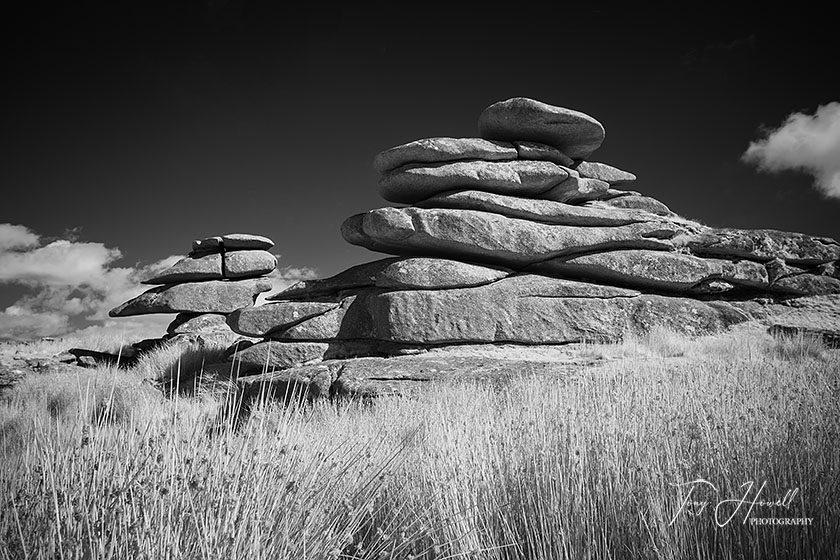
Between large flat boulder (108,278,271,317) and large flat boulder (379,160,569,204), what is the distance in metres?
9.91

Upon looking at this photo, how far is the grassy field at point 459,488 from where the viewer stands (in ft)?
8.70

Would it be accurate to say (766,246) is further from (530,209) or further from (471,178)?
(471,178)

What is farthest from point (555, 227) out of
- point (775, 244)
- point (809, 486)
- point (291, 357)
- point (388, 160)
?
point (809, 486)

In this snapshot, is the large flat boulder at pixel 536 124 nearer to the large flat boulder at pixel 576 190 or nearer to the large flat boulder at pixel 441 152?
the large flat boulder at pixel 441 152

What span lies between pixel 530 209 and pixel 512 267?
203 centimetres

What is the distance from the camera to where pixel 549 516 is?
3.75 metres

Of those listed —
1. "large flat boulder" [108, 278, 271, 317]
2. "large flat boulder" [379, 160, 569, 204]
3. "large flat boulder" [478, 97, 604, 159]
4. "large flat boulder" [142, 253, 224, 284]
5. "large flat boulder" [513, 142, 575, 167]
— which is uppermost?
"large flat boulder" [478, 97, 604, 159]

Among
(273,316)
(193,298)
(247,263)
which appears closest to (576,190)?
(273,316)

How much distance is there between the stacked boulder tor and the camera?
21.8 metres

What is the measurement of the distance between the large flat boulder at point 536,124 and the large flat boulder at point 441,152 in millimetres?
Answer: 1056

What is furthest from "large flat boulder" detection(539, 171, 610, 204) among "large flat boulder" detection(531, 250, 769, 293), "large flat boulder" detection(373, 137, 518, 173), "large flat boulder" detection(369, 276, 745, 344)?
"large flat boulder" detection(369, 276, 745, 344)

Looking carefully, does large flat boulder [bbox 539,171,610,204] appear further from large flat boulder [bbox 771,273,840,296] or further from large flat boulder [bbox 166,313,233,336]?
large flat boulder [bbox 166,313,233,336]

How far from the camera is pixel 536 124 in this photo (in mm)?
17344

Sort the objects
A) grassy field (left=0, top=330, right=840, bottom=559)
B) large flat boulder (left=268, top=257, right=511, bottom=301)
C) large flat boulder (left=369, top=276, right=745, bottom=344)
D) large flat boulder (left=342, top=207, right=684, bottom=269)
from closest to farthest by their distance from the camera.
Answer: grassy field (left=0, top=330, right=840, bottom=559)
large flat boulder (left=369, top=276, right=745, bottom=344)
large flat boulder (left=268, top=257, right=511, bottom=301)
large flat boulder (left=342, top=207, right=684, bottom=269)
